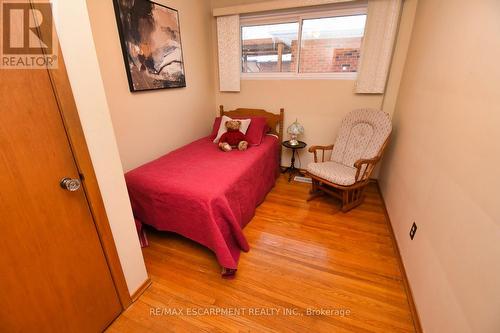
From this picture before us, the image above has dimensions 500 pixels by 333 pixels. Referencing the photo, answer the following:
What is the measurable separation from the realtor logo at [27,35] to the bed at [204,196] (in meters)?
1.12

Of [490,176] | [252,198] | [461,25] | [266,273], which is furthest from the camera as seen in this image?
[252,198]

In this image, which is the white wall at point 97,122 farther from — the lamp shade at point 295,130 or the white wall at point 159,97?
the lamp shade at point 295,130

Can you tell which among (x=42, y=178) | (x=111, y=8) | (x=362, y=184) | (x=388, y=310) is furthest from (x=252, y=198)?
→ (x=111, y=8)

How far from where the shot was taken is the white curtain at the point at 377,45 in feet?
8.11

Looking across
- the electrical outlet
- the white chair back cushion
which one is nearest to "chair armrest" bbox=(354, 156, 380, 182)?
the white chair back cushion

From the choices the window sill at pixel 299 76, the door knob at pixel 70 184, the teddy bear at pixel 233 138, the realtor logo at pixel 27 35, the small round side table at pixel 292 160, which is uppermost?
the realtor logo at pixel 27 35

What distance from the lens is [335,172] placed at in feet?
8.07

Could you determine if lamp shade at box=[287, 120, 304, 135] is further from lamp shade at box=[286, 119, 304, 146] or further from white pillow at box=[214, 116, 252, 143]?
white pillow at box=[214, 116, 252, 143]

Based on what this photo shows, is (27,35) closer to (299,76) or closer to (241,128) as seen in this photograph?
(241,128)

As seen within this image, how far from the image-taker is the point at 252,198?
232 centimetres

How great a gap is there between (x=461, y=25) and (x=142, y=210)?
8.85ft

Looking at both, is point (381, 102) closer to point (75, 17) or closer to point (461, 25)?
point (461, 25)

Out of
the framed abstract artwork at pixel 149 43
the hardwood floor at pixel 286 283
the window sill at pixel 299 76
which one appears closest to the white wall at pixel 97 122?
the hardwood floor at pixel 286 283

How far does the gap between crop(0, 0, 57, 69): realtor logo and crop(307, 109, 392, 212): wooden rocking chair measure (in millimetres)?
2331
